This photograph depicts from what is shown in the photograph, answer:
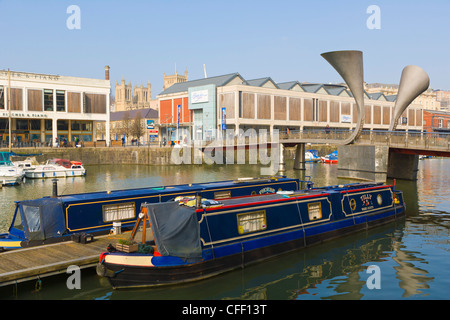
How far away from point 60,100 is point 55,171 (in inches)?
997

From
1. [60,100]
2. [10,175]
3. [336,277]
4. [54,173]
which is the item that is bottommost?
[336,277]

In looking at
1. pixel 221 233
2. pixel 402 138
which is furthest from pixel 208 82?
pixel 221 233

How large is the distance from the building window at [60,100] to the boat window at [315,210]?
59.1 meters

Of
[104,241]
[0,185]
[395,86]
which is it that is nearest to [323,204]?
[104,241]

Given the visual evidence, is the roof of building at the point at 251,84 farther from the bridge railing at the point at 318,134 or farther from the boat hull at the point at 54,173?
the boat hull at the point at 54,173

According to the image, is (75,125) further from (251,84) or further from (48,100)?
(251,84)

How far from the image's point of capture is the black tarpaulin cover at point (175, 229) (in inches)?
514

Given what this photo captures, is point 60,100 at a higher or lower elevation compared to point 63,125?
higher

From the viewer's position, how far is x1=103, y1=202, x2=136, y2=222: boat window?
17141 mm

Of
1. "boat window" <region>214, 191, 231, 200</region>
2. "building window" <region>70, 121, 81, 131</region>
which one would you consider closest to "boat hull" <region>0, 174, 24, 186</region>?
"boat window" <region>214, 191, 231, 200</region>

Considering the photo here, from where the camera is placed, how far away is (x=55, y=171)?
46.0 meters

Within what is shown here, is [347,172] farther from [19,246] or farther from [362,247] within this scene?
[19,246]
